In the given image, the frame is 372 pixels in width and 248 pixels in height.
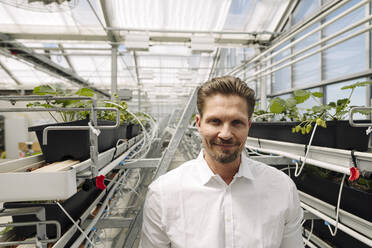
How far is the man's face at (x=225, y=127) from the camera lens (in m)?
0.72

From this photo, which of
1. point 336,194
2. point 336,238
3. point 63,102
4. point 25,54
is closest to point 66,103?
point 63,102

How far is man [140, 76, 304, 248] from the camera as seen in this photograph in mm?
699

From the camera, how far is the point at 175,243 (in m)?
0.70

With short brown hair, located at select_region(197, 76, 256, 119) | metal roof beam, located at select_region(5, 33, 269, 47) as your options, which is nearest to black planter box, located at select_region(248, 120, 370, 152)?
short brown hair, located at select_region(197, 76, 256, 119)

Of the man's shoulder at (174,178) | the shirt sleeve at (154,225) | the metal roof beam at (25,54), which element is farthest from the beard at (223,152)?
the metal roof beam at (25,54)

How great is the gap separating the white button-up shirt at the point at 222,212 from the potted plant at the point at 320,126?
0.41 meters

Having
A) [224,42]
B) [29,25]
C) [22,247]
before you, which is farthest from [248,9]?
[22,247]

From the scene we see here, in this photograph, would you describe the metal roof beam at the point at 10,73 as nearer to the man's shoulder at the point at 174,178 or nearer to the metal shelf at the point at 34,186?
the metal shelf at the point at 34,186

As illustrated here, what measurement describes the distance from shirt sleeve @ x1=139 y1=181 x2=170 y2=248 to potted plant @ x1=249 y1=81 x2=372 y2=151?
0.80m

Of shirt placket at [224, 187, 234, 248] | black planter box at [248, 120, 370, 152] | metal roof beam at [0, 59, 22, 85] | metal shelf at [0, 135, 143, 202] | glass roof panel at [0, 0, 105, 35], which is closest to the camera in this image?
metal shelf at [0, 135, 143, 202]

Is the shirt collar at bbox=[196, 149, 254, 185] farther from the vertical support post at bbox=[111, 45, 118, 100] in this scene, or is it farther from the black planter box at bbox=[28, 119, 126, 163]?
the vertical support post at bbox=[111, 45, 118, 100]

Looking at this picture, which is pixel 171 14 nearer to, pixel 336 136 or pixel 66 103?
pixel 66 103

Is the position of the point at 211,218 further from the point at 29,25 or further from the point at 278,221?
the point at 29,25

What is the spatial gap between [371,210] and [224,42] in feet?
14.0
